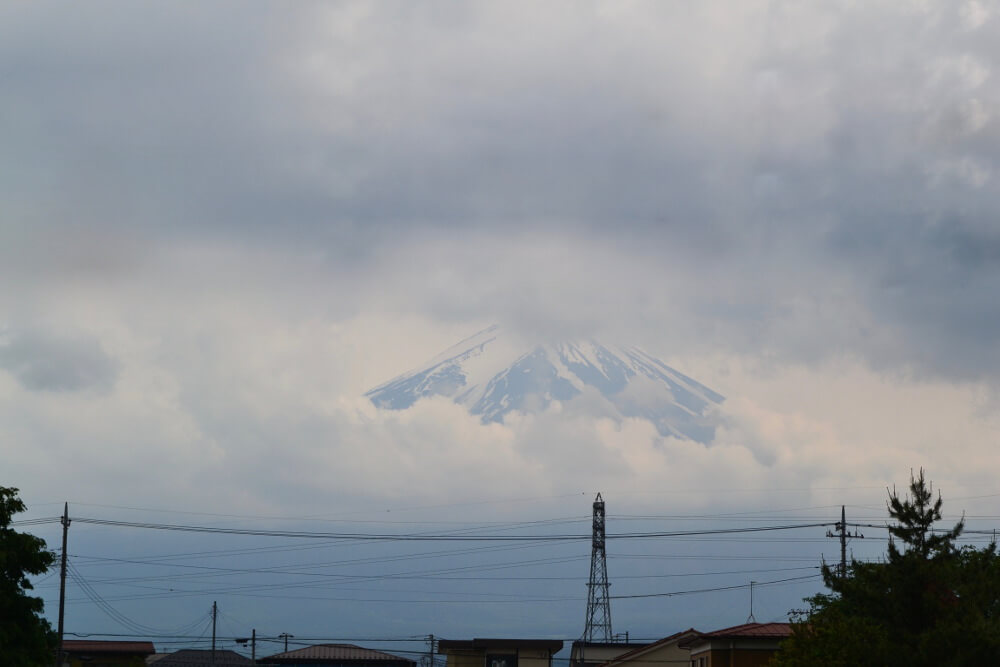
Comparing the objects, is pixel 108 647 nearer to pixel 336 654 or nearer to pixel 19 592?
pixel 336 654

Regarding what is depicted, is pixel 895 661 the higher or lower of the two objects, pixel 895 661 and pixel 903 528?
the lower

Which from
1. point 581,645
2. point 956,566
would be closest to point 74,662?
point 581,645

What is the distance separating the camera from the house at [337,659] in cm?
11219

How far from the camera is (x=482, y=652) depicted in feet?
350

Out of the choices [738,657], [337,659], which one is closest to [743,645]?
[738,657]

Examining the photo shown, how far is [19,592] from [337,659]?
6619cm

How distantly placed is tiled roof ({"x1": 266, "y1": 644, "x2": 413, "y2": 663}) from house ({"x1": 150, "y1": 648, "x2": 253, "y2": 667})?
653 inches

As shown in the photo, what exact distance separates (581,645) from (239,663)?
58979 mm

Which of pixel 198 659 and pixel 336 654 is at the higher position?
pixel 336 654

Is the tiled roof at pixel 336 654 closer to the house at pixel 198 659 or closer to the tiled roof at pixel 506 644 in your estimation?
the tiled roof at pixel 506 644

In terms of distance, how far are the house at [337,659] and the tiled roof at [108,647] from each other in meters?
23.9

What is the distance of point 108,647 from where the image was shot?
13462 centimetres

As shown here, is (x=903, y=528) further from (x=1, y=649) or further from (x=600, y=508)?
(x=600, y=508)

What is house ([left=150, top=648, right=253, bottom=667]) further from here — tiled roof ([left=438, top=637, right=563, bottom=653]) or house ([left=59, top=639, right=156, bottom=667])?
tiled roof ([left=438, top=637, right=563, bottom=653])
